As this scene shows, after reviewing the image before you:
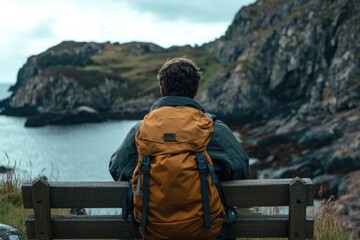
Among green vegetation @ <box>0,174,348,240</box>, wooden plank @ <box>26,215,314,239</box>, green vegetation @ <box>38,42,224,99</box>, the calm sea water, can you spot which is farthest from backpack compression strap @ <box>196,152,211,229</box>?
green vegetation @ <box>38,42,224,99</box>

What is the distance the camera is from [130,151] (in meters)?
4.20

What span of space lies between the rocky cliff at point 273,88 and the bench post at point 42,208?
31.9 metres

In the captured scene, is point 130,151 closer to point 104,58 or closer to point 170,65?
point 170,65

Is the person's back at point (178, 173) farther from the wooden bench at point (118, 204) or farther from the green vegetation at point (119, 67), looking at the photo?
the green vegetation at point (119, 67)

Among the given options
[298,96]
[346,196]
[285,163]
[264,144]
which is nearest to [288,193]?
[346,196]

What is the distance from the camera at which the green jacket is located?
13.3 ft

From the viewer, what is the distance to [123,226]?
4.24m

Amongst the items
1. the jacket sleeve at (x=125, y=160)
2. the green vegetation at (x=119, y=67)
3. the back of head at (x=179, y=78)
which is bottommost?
the jacket sleeve at (x=125, y=160)

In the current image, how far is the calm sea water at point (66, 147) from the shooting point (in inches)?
2068

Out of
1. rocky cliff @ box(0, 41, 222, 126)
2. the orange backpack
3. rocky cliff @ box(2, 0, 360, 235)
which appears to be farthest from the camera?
rocky cliff @ box(0, 41, 222, 126)

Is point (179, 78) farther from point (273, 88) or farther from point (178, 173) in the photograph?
point (273, 88)

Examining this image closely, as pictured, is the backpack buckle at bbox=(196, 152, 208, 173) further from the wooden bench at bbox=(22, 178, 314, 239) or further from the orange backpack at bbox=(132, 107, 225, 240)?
the wooden bench at bbox=(22, 178, 314, 239)

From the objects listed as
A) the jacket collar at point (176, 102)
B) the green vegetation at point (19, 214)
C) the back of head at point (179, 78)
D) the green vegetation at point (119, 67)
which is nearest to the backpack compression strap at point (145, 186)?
the jacket collar at point (176, 102)

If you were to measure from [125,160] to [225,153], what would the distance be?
2.69 feet
